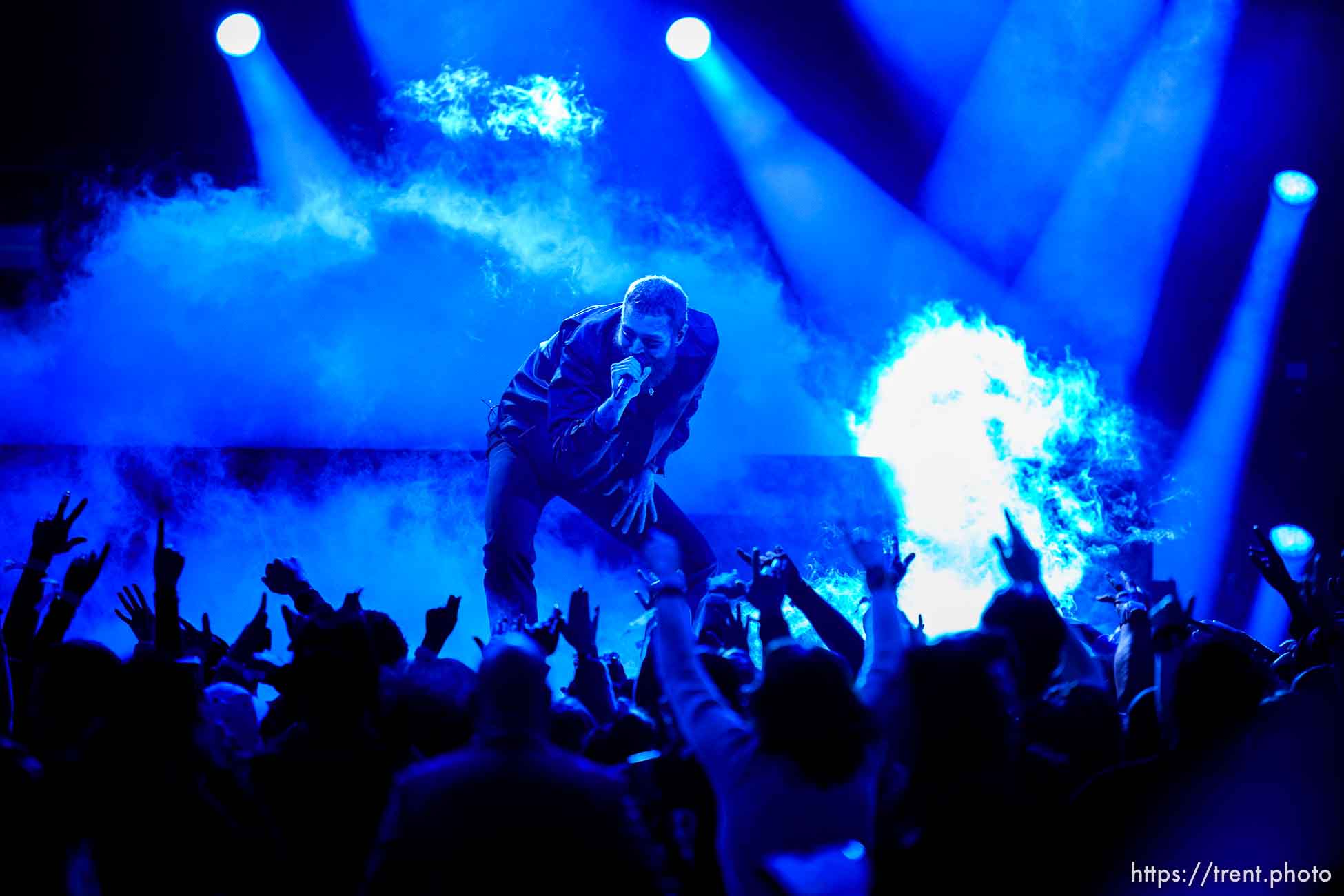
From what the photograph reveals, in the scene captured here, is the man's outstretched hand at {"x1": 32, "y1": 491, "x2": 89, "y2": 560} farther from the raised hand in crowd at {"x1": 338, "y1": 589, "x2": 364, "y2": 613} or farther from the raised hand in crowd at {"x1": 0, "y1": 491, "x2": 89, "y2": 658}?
the raised hand in crowd at {"x1": 338, "y1": 589, "x2": 364, "y2": 613}

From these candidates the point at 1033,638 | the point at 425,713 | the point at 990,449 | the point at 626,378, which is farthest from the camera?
the point at 990,449

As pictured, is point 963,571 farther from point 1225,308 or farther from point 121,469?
point 121,469

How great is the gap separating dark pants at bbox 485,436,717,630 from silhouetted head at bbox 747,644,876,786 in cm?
488

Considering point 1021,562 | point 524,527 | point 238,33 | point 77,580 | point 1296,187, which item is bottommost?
point 77,580

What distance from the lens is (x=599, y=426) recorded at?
7574mm

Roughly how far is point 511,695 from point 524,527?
5503 mm

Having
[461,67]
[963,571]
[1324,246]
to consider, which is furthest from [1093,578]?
[461,67]

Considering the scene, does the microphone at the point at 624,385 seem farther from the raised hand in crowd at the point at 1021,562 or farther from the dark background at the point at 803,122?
the raised hand in crowd at the point at 1021,562

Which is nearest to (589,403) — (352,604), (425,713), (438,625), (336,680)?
(438,625)

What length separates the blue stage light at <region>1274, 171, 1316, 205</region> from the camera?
10.7 metres

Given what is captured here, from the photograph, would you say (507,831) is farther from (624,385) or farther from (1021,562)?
(624,385)

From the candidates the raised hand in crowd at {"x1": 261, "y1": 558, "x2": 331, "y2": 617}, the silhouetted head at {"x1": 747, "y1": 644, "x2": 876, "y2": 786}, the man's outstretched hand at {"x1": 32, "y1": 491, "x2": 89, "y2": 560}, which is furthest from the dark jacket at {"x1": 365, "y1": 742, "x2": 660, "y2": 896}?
the raised hand in crowd at {"x1": 261, "y1": 558, "x2": 331, "y2": 617}

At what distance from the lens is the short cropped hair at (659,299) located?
7.55 meters

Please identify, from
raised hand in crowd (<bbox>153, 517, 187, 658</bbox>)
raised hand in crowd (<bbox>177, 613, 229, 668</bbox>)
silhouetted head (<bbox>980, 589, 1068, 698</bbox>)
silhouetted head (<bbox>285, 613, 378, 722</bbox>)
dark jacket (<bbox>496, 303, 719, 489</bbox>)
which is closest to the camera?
silhouetted head (<bbox>285, 613, 378, 722</bbox>)
